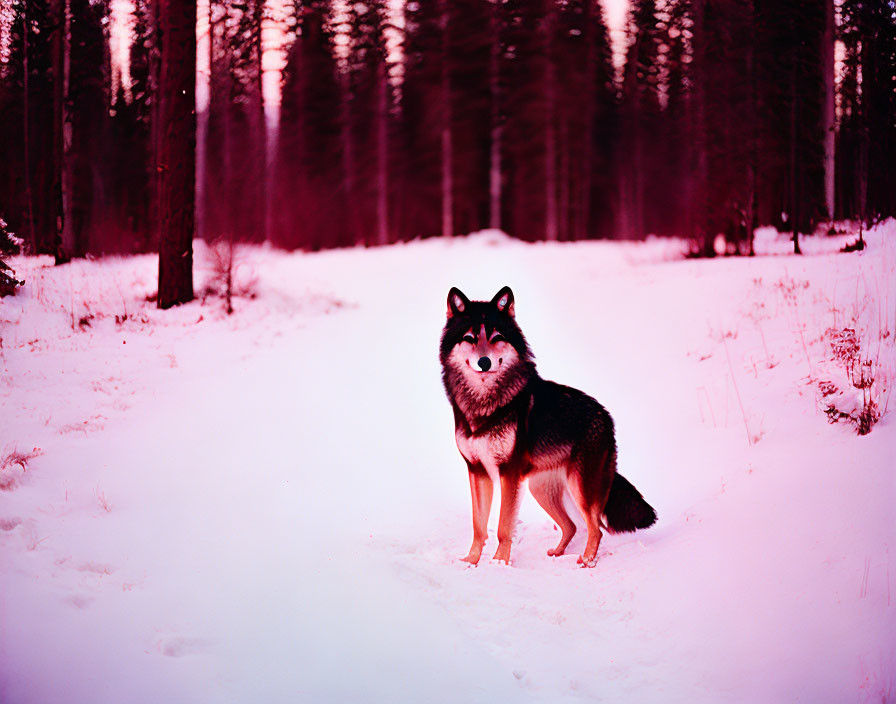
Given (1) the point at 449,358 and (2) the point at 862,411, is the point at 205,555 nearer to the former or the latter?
(1) the point at 449,358

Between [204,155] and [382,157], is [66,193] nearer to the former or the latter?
[204,155]

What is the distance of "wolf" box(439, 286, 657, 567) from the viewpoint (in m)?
4.32

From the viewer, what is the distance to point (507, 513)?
4387mm

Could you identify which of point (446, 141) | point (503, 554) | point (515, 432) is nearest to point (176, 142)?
point (515, 432)

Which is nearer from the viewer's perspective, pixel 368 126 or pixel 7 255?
pixel 7 255

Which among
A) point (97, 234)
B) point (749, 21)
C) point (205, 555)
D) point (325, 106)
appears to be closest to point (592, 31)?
point (325, 106)

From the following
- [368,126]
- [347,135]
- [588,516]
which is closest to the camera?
[588,516]

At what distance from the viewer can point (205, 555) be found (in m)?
4.09

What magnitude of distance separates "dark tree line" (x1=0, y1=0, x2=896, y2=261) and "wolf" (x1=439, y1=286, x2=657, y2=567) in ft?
13.8

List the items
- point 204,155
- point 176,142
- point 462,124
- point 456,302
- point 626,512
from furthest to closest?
point 462,124 → point 204,155 → point 176,142 → point 626,512 → point 456,302

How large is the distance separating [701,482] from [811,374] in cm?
167

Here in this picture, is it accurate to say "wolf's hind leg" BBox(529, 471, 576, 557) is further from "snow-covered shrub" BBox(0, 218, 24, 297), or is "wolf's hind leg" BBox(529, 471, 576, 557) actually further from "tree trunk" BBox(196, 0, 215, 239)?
"tree trunk" BBox(196, 0, 215, 239)

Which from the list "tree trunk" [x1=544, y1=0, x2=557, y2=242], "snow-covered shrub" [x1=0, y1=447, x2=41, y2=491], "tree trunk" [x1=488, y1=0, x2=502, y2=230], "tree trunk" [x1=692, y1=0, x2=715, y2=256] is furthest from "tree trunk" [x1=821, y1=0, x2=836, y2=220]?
"tree trunk" [x1=488, y1=0, x2=502, y2=230]

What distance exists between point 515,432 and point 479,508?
2.12 ft
